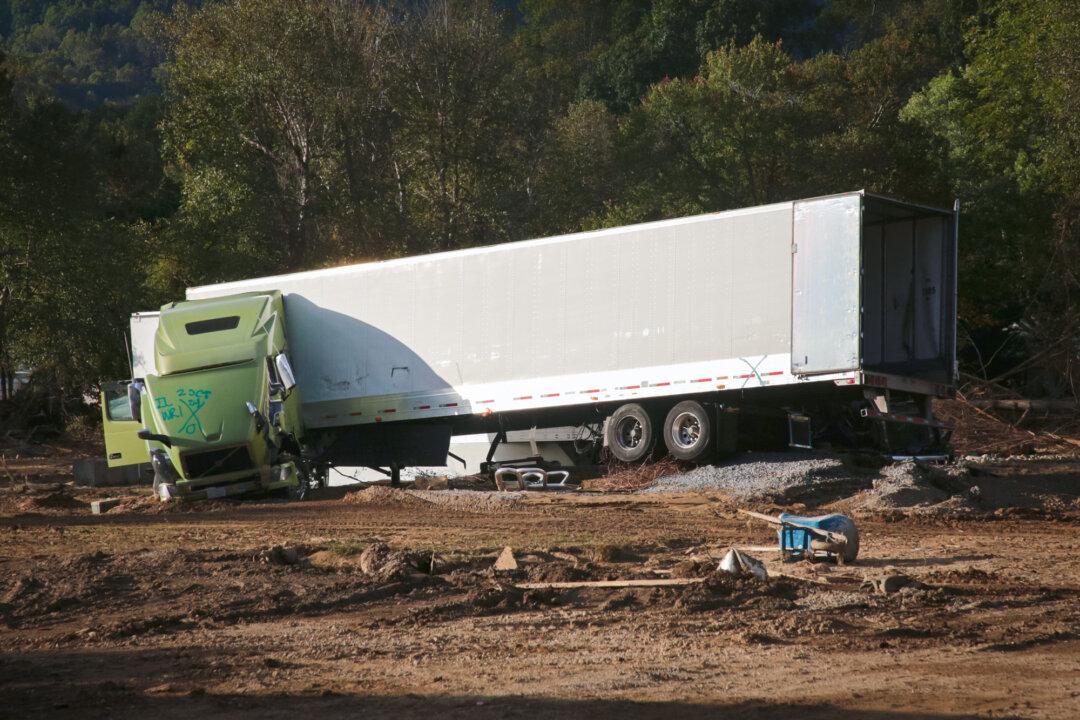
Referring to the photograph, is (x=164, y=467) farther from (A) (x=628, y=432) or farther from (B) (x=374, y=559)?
(B) (x=374, y=559)

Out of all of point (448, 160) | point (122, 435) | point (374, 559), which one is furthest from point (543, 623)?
point (448, 160)

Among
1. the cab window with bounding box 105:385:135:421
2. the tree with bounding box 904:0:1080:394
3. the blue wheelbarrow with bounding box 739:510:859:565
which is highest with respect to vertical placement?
the tree with bounding box 904:0:1080:394

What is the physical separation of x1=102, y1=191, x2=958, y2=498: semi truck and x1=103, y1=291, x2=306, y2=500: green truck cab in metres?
0.03

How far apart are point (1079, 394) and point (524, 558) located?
1655 centimetres

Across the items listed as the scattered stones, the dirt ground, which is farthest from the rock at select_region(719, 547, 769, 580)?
the scattered stones

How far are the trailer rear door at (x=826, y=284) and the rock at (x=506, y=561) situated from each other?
735 centimetres

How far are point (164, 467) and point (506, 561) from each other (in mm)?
9474

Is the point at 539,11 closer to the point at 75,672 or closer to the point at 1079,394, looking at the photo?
the point at 1079,394

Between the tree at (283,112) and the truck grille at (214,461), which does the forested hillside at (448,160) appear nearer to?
the tree at (283,112)

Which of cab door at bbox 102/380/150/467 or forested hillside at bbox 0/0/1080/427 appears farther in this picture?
forested hillside at bbox 0/0/1080/427

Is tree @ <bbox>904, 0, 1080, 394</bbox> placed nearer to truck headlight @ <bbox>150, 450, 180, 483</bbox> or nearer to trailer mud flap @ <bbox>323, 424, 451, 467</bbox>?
trailer mud flap @ <bbox>323, 424, 451, 467</bbox>

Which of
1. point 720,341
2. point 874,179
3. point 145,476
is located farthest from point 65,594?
point 874,179

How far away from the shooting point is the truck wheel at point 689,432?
62.0 ft

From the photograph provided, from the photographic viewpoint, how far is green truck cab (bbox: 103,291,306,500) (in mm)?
19188
